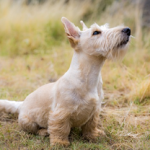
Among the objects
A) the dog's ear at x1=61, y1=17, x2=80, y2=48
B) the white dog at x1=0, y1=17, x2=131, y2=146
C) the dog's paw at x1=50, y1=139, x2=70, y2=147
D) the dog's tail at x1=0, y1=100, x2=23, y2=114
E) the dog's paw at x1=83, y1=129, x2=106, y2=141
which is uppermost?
the dog's ear at x1=61, y1=17, x2=80, y2=48

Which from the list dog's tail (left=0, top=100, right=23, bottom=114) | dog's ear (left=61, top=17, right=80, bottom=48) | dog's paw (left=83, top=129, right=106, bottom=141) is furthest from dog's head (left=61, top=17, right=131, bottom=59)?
dog's tail (left=0, top=100, right=23, bottom=114)

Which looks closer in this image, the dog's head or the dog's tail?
the dog's head

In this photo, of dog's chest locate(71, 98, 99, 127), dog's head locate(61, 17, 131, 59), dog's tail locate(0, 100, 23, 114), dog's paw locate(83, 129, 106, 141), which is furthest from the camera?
dog's tail locate(0, 100, 23, 114)

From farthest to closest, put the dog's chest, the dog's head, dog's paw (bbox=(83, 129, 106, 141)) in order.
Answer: dog's paw (bbox=(83, 129, 106, 141)) → the dog's chest → the dog's head

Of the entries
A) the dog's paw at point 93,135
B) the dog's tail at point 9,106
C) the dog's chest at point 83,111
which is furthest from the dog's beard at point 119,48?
the dog's tail at point 9,106

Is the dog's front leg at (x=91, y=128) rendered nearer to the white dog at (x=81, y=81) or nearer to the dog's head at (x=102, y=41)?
the white dog at (x=81, y=81)

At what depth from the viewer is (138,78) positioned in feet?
17.7

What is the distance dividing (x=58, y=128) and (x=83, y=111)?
43 centimetres

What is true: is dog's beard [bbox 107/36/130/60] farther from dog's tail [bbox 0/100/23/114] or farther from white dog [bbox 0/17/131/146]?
dog's tail [bbox 0/100/23/114]

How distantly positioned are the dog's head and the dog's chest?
2.19 feet

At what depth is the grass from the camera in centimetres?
371

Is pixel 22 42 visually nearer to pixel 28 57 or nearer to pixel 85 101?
pixel 28 57

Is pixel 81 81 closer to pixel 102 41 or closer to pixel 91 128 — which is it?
pixel 102 41

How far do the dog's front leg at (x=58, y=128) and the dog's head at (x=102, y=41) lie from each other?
0.95 meters
